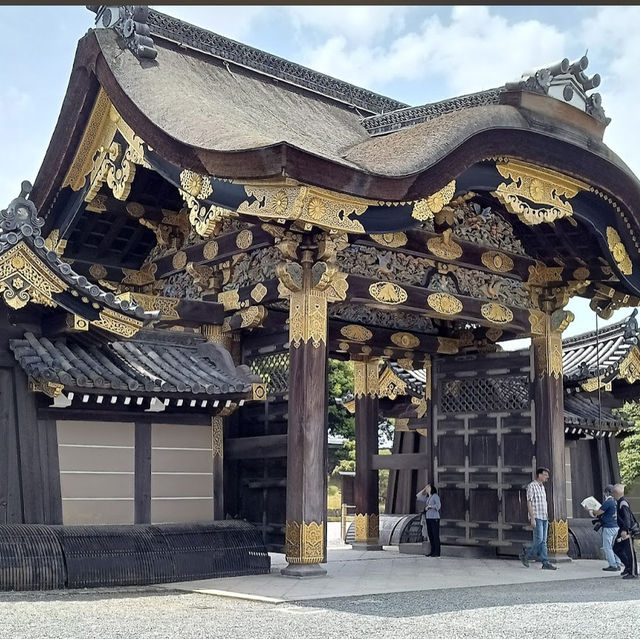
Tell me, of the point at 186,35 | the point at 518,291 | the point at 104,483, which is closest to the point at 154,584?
the point at 104,483

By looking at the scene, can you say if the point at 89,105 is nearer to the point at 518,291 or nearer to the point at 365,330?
the point at 365,330

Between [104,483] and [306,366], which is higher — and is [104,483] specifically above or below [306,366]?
below

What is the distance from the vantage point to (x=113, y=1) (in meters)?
1.64

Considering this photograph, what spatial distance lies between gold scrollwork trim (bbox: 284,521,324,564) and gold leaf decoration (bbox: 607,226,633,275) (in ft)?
18.7

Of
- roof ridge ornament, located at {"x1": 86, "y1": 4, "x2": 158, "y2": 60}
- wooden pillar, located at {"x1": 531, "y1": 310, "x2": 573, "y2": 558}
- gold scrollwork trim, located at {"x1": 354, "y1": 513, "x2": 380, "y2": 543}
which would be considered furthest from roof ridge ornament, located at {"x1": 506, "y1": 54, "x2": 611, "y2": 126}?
gold scrollwork trim, located at {"x1": 354, "y1": 513, "x2": 380, "y2": 543}

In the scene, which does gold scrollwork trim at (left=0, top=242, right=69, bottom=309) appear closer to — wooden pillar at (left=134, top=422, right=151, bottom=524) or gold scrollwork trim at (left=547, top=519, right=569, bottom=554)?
wooden pillar at (left=134, top=422, right=151, bottom=524)

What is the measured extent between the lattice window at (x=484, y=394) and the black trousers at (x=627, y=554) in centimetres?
271

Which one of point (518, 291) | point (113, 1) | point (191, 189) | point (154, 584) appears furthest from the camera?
point (518, 291)

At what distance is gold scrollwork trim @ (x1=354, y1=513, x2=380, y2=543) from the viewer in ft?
52.0

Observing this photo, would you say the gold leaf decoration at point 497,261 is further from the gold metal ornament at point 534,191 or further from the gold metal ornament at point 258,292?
the gold metal ornament at point 258,292

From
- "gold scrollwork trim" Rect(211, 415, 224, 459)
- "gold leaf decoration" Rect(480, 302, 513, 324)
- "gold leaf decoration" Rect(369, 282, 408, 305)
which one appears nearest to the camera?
"gold scrollwork trim" Rect(211, 415, 224, 459)

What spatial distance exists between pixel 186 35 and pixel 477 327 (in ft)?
21.1

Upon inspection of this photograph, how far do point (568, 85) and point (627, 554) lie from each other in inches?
234

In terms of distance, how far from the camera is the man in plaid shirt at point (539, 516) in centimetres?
1185
